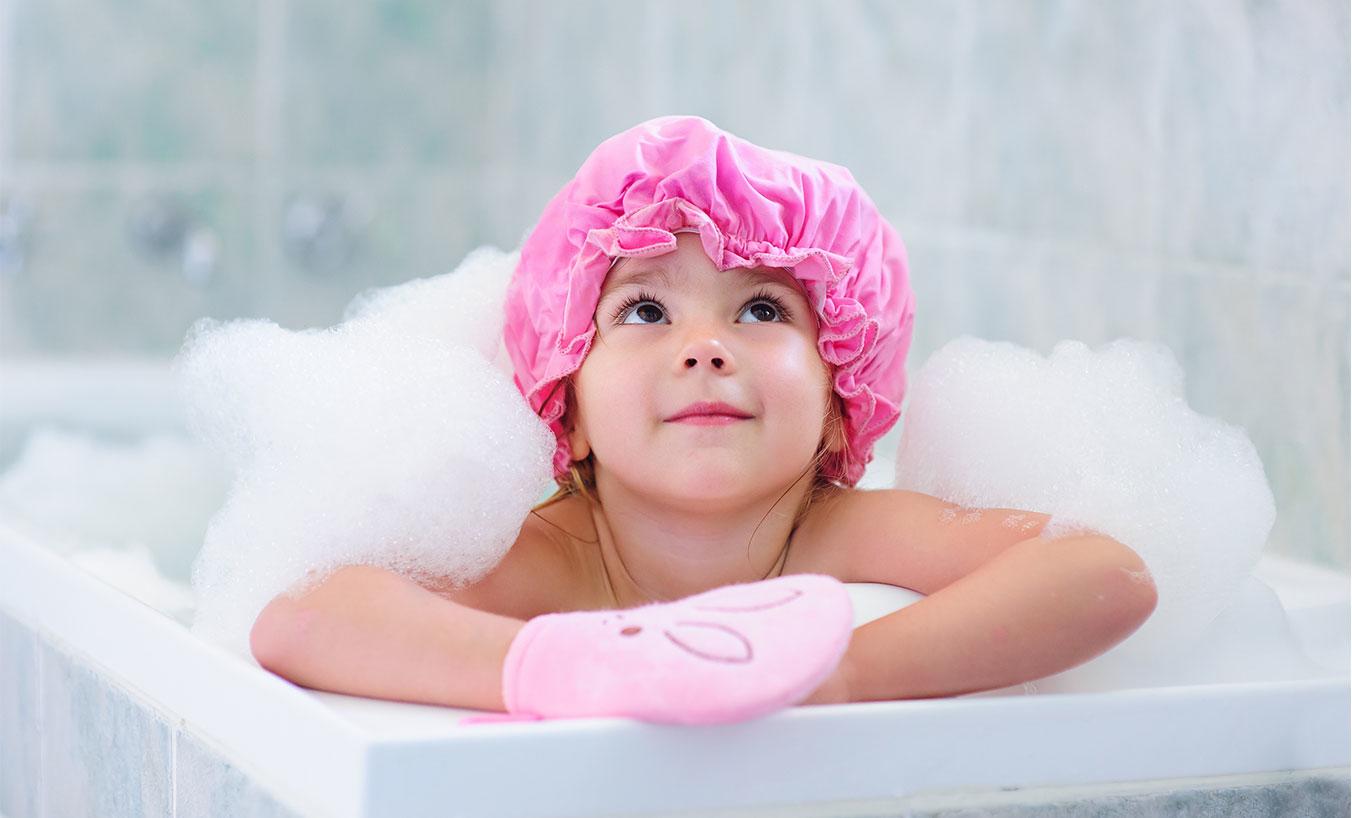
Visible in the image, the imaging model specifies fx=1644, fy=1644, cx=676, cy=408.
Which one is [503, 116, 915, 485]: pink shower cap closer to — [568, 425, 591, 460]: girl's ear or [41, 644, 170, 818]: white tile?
[568, 425, 591, 460]: girl's ear

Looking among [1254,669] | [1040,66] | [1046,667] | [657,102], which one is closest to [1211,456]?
[1254,669]

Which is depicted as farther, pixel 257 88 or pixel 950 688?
pixel 257 88

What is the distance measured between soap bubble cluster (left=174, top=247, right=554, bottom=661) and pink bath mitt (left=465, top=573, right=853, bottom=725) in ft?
0.68

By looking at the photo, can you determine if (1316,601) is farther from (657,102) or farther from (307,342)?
(657,102)

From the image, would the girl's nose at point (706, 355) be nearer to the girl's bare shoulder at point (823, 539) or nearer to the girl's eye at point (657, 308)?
the girl's eye at point (657, 308)

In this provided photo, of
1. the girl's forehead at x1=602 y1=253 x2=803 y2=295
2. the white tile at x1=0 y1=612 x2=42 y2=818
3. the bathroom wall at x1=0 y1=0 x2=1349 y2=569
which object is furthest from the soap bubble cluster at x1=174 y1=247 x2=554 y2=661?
the bathroom wall at x1=0 y1=0 x2=1349 y2=569

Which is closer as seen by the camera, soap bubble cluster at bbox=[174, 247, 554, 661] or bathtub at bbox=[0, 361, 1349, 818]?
bathtub at bbox=[0, 361, 1349, 818]

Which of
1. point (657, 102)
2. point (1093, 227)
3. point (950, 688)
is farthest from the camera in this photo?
point (657, 102)

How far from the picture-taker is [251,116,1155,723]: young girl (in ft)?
2.89

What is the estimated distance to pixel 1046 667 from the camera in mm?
979

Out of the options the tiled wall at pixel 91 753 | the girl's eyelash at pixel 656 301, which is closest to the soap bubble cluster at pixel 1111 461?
the girl's eyelash at pixel 656 301

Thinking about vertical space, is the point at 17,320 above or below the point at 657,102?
below

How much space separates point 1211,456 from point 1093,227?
0.49 metres

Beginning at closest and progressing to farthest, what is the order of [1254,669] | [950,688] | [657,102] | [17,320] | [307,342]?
[950,688] → [1254,669] → [307,342] → [657,102] → [17,320]
